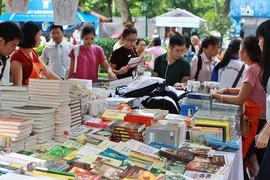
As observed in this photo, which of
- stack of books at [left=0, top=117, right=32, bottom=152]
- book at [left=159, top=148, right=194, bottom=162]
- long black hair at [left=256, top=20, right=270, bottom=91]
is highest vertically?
long black hair at [left=256, top=20, right=270, bottom=91]

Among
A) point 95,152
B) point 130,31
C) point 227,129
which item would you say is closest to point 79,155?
point 95,152

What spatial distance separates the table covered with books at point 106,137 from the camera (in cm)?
198

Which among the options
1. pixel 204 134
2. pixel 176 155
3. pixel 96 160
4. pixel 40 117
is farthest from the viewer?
pixel 204 134

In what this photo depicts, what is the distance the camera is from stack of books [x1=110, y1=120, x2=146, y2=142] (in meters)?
2.60

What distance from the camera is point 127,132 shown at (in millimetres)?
2621

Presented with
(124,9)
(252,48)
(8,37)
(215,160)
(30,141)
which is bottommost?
(215,160)

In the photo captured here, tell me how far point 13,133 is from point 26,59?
4.71 ft

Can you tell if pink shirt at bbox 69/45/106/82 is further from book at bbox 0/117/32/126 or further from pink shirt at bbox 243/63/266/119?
book at bbox 0/117/32/126

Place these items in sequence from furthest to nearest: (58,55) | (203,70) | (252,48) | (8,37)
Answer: (58,55) → (203,70) → (252,48) → (8,37)

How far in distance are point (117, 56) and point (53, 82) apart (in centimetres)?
249

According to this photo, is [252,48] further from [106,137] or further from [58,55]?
[58,55]

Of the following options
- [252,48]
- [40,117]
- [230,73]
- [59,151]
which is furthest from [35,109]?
[230,73]

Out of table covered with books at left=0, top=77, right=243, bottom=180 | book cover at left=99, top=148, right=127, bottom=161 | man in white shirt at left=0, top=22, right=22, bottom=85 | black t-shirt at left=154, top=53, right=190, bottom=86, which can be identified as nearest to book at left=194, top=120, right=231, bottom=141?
table covered with books at left=0, top=77, right=243, bottom=180

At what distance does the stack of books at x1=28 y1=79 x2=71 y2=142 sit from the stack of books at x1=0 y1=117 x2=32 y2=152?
12.7 inches
